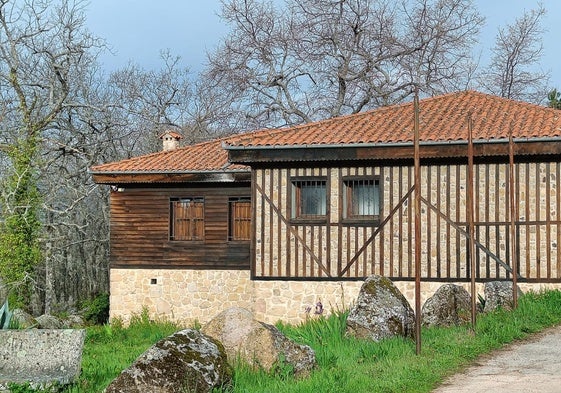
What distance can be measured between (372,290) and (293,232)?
5.07 m

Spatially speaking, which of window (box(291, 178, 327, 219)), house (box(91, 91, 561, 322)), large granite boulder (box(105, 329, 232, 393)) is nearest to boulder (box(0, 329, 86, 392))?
large granite boulder (box(105, 329, 232, 393))

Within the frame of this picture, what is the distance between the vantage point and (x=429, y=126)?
60.3 ft

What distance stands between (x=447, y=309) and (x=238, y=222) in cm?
914

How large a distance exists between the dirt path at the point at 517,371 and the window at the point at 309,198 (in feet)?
22.0

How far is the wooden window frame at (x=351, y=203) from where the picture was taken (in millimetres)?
17891

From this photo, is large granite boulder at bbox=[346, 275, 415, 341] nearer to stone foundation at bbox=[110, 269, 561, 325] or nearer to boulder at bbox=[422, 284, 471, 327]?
boulder at bbox=[422, 284, 471, 327]

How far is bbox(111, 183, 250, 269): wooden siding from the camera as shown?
73.5ft

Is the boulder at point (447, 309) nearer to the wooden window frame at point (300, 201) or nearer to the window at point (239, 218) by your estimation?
the wooden window frame at point (300, 201)

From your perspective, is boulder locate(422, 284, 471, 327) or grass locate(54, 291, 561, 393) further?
boulder locate(422, 284, 471, 327)

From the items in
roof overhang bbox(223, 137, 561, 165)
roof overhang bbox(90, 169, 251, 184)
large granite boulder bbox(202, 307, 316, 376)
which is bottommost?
large granite boulder bbox(202, 307, 316, 376)

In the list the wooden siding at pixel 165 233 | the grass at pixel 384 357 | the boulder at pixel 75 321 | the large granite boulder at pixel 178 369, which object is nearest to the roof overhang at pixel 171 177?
the wooden siding at pixel 165 233

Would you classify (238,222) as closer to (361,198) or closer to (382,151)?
(361,198)

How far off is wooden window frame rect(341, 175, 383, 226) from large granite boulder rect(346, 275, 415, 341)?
4.46 metres

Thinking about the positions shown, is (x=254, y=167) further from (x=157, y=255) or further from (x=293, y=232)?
(x=157, y=255)
